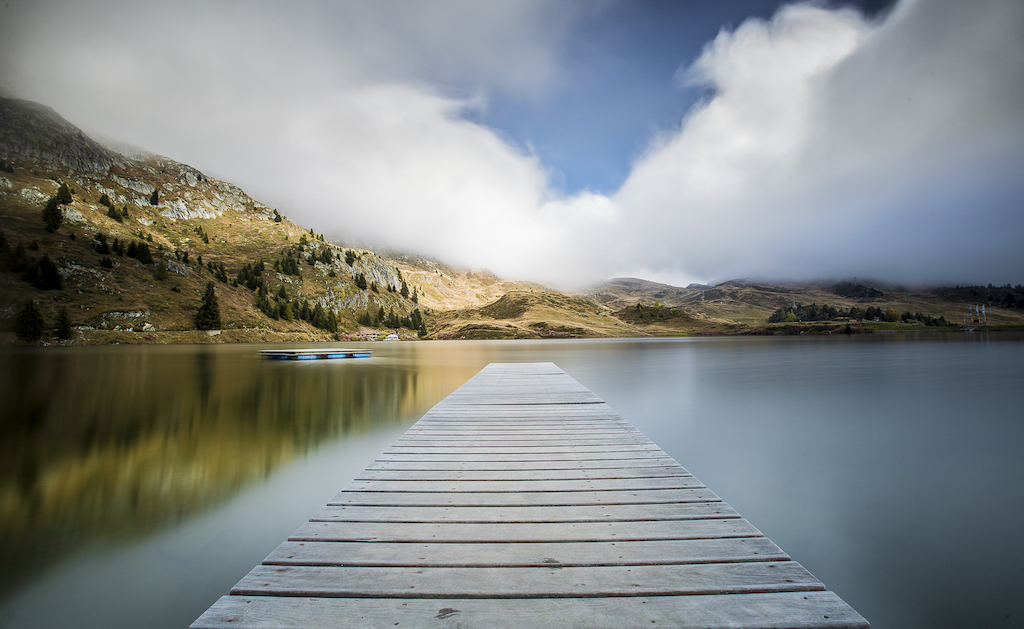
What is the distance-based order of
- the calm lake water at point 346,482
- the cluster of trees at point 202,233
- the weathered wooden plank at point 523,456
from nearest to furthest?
the calm lake water at point 346,482
the weathered wooden plank at point 523,456
the cluster of trees at point 202,233

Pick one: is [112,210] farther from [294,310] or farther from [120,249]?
[294,310]

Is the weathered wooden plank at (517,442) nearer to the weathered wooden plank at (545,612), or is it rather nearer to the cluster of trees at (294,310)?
the weathered wooden plank at (545,612)

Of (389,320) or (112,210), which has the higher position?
(112,210)

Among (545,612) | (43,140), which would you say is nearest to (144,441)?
(545,612)

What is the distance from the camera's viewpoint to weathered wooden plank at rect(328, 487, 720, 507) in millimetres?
4559

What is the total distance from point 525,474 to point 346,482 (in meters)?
4.85

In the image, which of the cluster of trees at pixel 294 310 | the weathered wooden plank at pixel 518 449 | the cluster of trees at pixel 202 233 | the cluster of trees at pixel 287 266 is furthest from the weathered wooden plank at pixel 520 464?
the cluster of trees at pixel 202 233

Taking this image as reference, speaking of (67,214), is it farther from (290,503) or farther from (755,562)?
(755,562)

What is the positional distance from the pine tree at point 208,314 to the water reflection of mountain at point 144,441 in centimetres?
6816

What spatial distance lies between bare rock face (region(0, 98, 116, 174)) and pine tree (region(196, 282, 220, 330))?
98792 mm

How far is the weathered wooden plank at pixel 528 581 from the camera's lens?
283cm

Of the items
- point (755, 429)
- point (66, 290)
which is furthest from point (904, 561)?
point (66, 290)

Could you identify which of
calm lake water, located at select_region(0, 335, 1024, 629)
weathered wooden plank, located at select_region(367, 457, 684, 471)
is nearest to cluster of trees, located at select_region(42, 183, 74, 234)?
calm lake water, located at select_region(0, 335, 1024, 629)

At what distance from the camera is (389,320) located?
15012 cm
